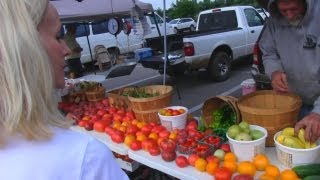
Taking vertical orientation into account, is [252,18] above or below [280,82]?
above

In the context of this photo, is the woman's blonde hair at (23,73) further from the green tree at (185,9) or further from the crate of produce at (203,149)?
the green tree at (185,9)

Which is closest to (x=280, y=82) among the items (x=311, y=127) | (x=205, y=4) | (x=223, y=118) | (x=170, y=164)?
(x=223, y=118)

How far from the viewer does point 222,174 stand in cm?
199

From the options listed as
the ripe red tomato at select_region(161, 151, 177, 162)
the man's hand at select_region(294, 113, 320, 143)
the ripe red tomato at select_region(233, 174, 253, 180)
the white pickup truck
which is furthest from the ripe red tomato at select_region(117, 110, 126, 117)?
the white pickup truck

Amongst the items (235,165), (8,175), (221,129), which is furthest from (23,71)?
(221,129)

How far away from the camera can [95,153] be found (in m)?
1.01

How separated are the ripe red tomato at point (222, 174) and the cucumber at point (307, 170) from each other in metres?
0.37

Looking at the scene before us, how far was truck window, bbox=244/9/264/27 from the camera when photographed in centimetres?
1016

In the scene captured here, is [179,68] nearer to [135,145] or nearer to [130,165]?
[130,165]

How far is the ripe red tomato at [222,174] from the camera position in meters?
1.98

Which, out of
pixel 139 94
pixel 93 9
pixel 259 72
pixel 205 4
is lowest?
pixel 259 72

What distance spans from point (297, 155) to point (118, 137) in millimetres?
1382

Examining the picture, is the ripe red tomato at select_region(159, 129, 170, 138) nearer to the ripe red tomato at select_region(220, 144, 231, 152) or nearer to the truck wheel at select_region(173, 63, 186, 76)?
the ripe red tomato at select_region(220, 144, 231, 152)

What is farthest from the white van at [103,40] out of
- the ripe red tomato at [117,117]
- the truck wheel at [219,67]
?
the ripe red tomato at [117,117]
